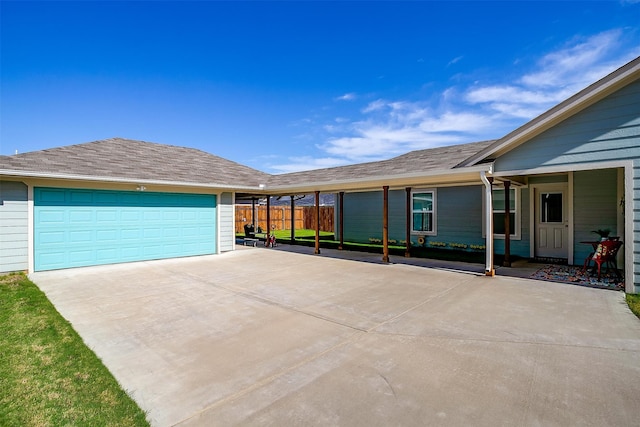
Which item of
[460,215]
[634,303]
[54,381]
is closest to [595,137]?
[634,303]

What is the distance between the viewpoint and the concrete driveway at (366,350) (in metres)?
2.46

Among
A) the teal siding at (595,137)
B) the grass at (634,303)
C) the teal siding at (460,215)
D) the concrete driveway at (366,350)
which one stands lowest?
the concrete driveway at (366,350)

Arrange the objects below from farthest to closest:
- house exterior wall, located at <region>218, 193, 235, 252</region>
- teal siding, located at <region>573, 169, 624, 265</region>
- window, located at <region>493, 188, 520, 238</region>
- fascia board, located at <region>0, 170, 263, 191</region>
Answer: house exterior wall, located at <region>218, 193, 235, 252</region> < window, located at <region>493, 188, 520, 238</region> < teal siding, located at <region>573, 169, 624, 265</region> < fascia board, located at <region>0, 170, 263, 191</region>

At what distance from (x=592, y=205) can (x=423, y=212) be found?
5.35 metres

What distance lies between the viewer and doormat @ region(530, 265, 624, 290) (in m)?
6.55

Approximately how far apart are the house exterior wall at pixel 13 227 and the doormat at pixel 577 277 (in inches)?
489

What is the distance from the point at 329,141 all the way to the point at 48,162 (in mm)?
16893

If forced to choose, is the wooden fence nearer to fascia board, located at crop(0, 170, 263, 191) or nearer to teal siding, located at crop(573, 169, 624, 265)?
fascia board, located at crop(0, 170, 263, 191)

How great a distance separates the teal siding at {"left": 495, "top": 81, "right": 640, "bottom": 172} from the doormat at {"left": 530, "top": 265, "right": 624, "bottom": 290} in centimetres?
258

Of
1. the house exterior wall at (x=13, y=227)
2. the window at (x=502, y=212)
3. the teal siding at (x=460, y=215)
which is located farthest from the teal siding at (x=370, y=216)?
the house exterior wall at (x=13, y=227)

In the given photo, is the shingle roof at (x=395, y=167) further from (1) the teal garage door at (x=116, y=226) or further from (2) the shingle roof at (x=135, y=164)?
(1) the teal garage door at (x=116, y=226)

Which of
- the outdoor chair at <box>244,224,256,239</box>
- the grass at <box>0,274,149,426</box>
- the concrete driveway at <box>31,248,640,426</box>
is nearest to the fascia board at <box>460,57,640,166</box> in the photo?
the concrete driveway at <box>31,248,640,426</box>

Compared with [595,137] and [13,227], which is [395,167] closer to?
[595,137]

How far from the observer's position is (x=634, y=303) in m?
5.13
